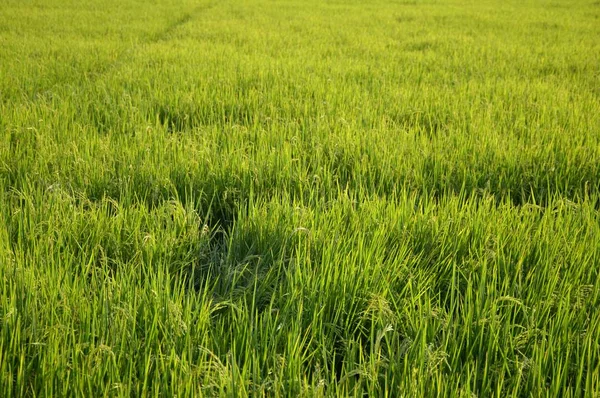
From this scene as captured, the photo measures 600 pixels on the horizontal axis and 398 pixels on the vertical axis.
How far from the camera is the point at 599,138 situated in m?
2.83

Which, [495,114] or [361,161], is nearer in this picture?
[361,161]

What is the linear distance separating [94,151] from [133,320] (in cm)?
160

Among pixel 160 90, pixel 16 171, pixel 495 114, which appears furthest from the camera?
pixel 160 90

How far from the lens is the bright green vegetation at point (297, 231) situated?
41.5 inches

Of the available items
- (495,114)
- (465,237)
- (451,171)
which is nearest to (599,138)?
(495,114)

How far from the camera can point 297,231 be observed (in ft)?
5.26

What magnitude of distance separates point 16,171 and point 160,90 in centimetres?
184

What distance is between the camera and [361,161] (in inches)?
95.9

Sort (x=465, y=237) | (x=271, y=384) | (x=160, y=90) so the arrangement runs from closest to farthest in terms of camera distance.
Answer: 1. (x=271, y=384)
2. (x=465, y=237)
3. (x=160, y=90)

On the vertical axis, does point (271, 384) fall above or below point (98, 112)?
below

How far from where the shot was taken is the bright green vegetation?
3.46ft

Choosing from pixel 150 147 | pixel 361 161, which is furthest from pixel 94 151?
pixel 361 161

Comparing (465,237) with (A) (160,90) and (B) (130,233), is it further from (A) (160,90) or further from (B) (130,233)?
(A) (160,90)

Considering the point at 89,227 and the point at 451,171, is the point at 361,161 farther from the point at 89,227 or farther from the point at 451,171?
the point at 89,227
